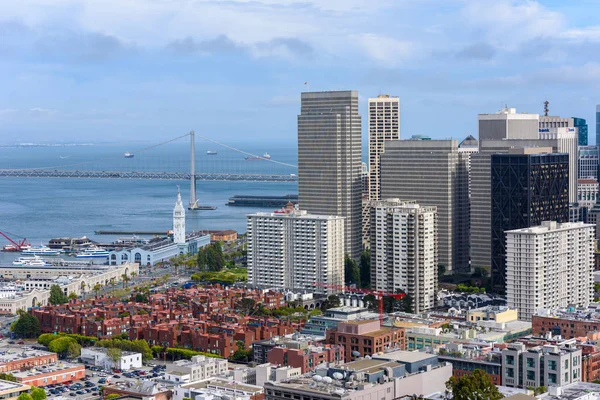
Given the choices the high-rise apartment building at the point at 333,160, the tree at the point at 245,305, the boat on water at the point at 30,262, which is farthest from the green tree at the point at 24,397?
the boat on water at the point at 30,262

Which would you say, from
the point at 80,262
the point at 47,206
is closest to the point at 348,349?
the point at 80,262

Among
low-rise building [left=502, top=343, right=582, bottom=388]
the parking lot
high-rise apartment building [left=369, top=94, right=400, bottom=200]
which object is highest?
high-rise apartment building [left=369, top=94, right=400, bottom=200]

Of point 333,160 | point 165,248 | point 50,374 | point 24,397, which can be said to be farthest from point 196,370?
point 165,248

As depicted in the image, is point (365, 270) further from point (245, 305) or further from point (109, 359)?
point (109, 359)

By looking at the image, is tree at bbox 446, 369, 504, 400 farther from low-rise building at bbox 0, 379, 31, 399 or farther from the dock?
the dock

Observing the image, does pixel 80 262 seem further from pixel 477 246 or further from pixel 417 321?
pixel 417 321

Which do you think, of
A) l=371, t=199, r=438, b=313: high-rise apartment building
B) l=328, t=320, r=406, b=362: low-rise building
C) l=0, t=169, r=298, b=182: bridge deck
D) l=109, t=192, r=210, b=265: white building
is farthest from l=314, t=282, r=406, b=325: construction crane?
l=0, t=169, r=298, b=182: bridge deck

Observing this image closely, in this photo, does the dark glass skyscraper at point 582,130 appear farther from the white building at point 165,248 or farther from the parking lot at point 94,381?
the parking lot at point 94,381
